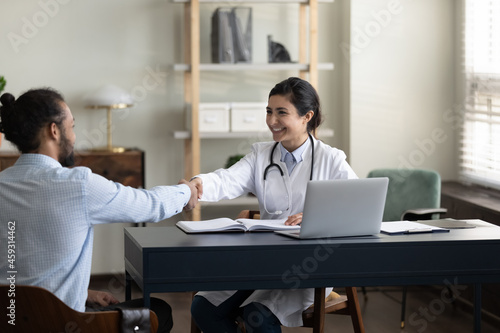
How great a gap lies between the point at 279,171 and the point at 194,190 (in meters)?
0.48

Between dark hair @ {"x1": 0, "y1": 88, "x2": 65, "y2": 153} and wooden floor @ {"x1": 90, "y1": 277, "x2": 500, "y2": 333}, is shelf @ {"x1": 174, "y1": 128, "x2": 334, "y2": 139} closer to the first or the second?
wooden floor @ {"x1": 90, "y1": 277, "x2": 500, "y2": 333}

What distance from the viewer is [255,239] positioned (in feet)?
8.11

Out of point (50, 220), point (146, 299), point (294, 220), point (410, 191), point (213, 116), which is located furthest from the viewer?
point (213, 116)

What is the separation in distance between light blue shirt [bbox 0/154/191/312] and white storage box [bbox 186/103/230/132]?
8.51ft

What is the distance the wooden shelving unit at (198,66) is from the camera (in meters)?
4.59

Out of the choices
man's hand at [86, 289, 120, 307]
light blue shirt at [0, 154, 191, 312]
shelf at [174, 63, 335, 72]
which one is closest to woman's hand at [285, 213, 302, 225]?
man's hand at [86, 289, 120, 307]

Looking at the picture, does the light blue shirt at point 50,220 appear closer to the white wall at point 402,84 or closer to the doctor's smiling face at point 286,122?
the doctor's smiling face at point 286,122

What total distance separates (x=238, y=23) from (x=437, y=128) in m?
1.54

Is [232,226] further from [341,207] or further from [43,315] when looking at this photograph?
[43,315]

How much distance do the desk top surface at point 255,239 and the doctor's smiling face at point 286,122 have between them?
0.62 metres

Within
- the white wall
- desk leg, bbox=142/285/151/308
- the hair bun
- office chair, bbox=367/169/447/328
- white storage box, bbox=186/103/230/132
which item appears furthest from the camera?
the white wall

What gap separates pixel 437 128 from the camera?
5031mm

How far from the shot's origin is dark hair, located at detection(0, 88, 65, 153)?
2100mm

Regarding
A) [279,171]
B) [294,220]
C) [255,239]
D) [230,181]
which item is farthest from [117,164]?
[255,239]
